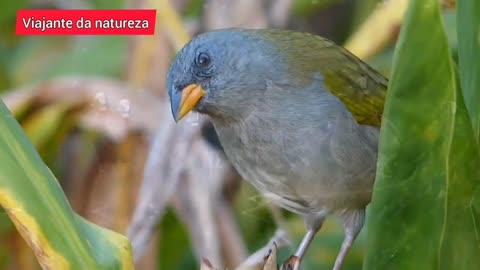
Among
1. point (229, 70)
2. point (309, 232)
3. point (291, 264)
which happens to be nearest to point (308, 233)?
point (309, 232)

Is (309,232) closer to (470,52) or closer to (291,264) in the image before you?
(291,264)

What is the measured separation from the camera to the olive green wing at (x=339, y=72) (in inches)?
37.5

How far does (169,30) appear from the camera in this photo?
3.49ft

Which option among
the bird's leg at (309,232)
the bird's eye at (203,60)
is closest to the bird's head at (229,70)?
the bird's eye at (203,60)

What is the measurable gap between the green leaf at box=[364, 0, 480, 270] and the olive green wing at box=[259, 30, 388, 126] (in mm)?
178

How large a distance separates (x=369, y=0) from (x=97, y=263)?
47cm

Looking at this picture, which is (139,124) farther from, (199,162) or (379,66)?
(379,66)

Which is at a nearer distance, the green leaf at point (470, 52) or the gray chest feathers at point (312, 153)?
the green leaf at point (470, 52)

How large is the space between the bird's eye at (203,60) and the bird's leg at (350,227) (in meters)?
0.21

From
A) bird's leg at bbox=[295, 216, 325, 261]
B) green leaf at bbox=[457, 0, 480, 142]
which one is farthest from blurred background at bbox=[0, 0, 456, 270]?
green leaf at bbox=[457, 0, 480, 142]

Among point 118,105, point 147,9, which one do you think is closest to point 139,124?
point 118,105

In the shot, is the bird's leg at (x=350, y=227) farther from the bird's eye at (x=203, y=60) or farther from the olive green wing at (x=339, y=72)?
the bird's eye at (x=203, y=60)

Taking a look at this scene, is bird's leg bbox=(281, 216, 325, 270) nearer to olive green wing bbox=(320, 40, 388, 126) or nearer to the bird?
the bird

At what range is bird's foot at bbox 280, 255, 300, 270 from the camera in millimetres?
941
